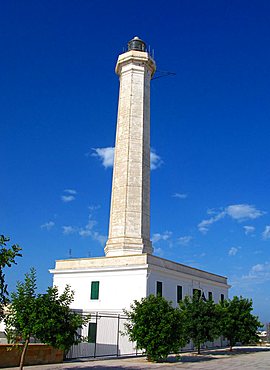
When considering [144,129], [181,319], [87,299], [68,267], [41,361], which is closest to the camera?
[41,361]

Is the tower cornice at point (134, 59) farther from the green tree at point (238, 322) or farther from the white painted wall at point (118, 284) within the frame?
the green tree at point (238, 322)

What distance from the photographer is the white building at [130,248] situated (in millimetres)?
25188

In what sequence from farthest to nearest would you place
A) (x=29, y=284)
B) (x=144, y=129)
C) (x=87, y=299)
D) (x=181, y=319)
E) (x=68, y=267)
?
(x=144, y=129), (x=68, y=267), (x=87, y=299), (x=181, y=319), (x=29, y=284)

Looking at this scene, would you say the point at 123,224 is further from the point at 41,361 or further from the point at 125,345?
the point at 41,361

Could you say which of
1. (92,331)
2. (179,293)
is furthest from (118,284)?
(179,293)

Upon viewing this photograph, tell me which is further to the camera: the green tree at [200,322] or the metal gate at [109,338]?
the green tree at [200,322]

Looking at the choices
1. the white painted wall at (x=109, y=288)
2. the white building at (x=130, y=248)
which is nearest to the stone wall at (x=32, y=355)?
the white building at (x=130, y=248)

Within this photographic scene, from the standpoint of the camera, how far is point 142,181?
2920 cm

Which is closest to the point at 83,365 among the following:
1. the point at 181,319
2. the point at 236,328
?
the point at 181,319

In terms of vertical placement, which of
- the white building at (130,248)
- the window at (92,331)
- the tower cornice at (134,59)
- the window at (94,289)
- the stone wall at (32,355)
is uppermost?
the tower cornice at (134,59)

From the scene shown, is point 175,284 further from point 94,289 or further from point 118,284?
point 94,289

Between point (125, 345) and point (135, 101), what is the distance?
677 inches

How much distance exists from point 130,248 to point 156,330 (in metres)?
8.10

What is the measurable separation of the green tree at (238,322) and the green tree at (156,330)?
700 cm
